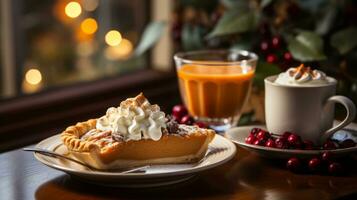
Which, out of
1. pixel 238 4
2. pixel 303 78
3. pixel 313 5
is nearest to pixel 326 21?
pixel 313 5

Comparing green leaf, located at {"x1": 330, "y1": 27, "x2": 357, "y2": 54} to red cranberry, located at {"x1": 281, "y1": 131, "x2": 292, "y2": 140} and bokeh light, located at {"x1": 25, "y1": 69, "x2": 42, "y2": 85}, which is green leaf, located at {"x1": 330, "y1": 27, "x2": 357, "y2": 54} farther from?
bokeh light, located at {"x1": 25, "y1": 69, "x2": 42, "y2": 85}

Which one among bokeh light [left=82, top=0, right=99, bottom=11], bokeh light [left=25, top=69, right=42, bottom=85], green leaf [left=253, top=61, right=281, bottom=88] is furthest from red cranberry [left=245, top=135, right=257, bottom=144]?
bokeh light [left=82, top=0, right=99, bottom=11]

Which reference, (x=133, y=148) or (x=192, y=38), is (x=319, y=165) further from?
(x=192, y=38)

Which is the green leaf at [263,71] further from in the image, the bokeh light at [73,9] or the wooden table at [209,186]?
the bokeh light at [73,9]

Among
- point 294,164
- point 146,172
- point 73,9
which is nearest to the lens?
point 146,172

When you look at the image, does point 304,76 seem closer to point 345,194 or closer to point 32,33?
point 345,194

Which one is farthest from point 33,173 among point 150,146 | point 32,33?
point 32,33
